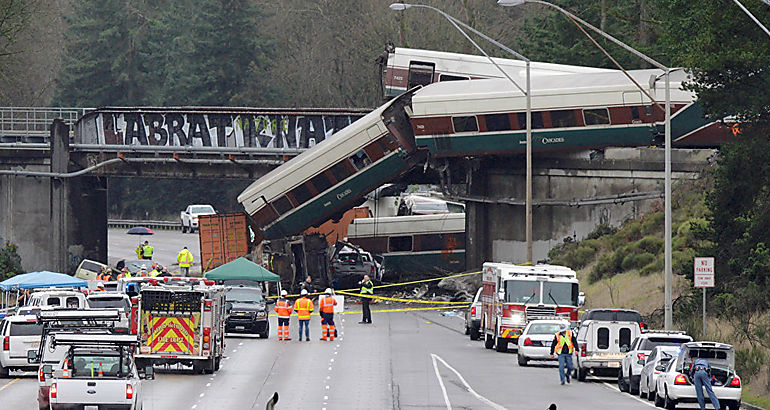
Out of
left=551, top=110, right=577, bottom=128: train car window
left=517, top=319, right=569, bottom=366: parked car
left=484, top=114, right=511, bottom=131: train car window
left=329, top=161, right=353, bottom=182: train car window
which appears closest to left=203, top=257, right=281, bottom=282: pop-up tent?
left=329, top=161, right=353, bottom=182: train car window

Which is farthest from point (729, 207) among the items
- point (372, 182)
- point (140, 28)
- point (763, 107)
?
point (140, 28)

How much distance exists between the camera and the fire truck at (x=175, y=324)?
3206 cm

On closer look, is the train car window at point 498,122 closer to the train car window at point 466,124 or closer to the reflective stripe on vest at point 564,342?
the train car window at point 466,124

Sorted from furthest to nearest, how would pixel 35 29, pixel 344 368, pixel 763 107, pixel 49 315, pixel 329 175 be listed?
pixel 35 29 < pixel 329 175 < pixel 763 107 < pixel 344 368 < pixel 49 315

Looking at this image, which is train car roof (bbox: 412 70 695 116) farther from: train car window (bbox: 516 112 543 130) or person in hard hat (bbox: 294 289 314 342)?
person in hard hat (bbox: 294 289 314 342)

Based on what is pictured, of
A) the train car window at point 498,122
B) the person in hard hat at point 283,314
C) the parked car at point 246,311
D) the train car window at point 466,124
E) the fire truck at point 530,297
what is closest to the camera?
the fire truck at point 530,297

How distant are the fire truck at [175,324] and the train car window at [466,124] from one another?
26.6m

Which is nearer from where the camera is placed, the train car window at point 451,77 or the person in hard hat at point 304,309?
the person in hard hat at point 304,309

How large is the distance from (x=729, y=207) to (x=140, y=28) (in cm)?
8263

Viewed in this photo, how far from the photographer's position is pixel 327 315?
4281cm

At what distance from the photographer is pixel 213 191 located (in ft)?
385

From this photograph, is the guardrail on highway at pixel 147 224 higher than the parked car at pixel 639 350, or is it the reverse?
the guardrail on highway at pixel 147 224

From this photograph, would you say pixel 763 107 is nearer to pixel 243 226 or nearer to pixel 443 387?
pixel 443 387

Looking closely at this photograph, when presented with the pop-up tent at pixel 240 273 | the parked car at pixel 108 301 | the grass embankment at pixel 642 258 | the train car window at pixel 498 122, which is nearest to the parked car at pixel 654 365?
the grass embankment at pixel 642 258
